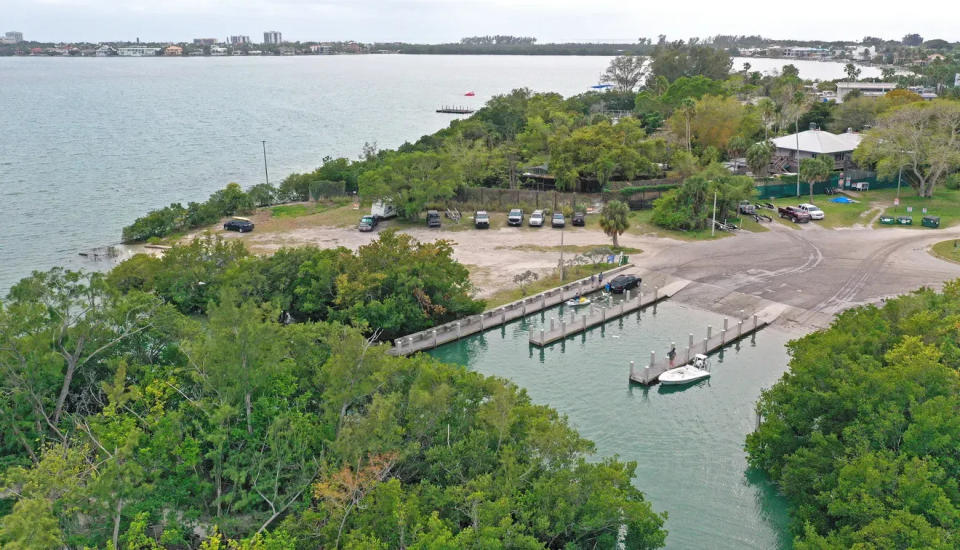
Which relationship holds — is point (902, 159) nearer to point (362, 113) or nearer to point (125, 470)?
point (125, 470)

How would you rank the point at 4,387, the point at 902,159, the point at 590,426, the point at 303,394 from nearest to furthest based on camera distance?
the point at 4,387
the point at 303,394
the point at 590,426
the point at 902,159

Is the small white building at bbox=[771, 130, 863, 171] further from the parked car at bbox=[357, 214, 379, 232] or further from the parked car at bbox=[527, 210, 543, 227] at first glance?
the parked car at bbox=[357, 214, 379, 232]

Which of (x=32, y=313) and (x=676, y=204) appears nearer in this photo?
(x=32, y=313)

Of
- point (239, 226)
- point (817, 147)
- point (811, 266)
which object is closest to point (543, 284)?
point (811, 266)

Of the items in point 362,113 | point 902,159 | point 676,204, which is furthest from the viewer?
point 362,113

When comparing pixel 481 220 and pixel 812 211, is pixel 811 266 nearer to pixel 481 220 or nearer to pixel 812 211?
pixel 812 211

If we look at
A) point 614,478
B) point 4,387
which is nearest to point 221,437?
point 4,387
